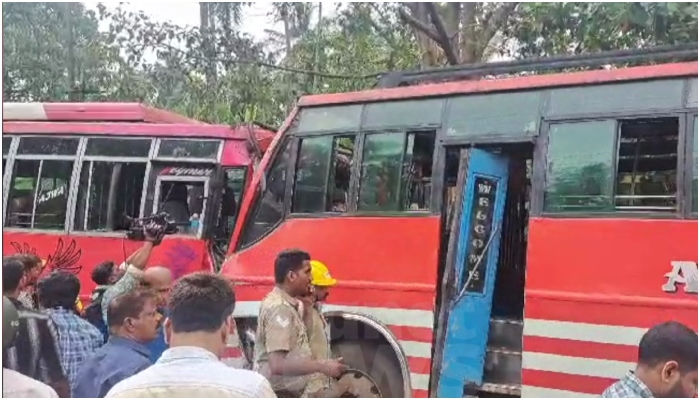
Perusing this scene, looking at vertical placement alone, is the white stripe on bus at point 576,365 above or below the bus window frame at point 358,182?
below

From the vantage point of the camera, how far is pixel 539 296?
5.16m

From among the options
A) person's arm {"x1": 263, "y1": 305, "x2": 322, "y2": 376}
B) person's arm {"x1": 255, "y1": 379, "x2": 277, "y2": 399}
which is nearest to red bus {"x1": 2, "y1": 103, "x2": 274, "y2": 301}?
person's arm {"x1": 263, "y1": 305, "x2": 322, "y2": 376}

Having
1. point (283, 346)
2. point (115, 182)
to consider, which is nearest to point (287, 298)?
point (283, 346)

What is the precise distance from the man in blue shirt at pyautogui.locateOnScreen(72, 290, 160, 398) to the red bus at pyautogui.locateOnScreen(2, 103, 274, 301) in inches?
179

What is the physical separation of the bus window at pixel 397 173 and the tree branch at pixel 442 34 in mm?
2584

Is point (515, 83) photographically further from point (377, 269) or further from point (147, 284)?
point (147, 284)

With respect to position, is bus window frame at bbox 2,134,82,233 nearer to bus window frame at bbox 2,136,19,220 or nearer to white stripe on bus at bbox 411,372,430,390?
bus window frame at bbox 2,136,19,220

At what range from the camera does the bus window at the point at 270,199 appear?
20.9ft

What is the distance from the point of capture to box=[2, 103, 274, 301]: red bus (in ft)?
26.5

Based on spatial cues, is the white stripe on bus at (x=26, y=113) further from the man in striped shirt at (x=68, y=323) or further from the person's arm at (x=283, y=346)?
the person's arm at (x=283, y=346)

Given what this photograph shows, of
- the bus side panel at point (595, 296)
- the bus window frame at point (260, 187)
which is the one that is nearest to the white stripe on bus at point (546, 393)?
the bus side panel at point (595, 296)

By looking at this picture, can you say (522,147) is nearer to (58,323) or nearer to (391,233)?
(391,233)

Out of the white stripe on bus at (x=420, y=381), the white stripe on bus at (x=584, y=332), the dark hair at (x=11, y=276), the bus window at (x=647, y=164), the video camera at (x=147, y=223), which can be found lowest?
the white stripe on bus at (x=420, y=381)

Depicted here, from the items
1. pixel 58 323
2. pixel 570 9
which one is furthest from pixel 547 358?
pixel 570 9
